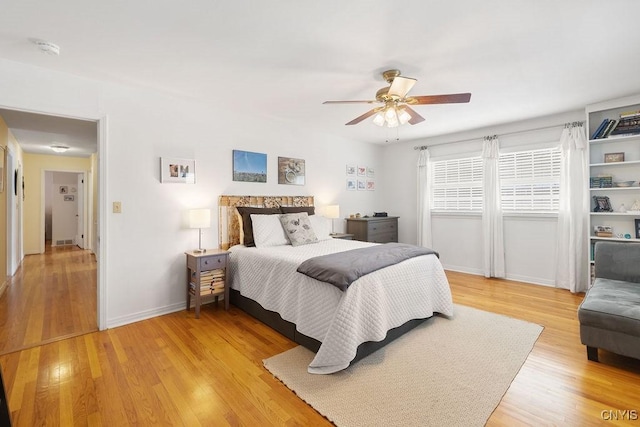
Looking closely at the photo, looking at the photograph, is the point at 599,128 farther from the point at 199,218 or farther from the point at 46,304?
the point at 46,304

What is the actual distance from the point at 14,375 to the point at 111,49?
Answer: 8.19 ft

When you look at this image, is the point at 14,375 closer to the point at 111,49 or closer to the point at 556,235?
the point at 111,49

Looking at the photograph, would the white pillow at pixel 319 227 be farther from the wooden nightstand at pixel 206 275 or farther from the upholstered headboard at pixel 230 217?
the wooden nightstand at pixel 206 275

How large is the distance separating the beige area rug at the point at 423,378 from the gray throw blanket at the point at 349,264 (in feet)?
2.16

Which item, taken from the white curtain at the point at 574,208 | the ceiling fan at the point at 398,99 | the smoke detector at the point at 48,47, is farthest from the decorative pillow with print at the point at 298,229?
the white curtain at the point at 574,208

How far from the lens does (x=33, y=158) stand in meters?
6.51

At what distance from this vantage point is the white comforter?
2090 mm

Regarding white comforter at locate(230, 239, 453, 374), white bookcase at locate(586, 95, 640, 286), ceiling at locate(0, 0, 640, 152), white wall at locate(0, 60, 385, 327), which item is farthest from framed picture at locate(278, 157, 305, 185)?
white bookcase at locate(586, 95, 640, 286)

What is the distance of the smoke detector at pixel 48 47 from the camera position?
7.12ft

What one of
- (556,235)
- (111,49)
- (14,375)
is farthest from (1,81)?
(556,235)

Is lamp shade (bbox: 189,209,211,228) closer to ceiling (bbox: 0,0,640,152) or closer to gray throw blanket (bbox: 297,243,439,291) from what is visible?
ceiling (bbox: 0,0,640,152)

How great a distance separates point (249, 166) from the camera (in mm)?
3996

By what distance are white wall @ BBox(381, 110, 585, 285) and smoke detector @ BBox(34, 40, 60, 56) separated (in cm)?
519

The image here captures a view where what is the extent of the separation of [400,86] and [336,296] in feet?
5.82
